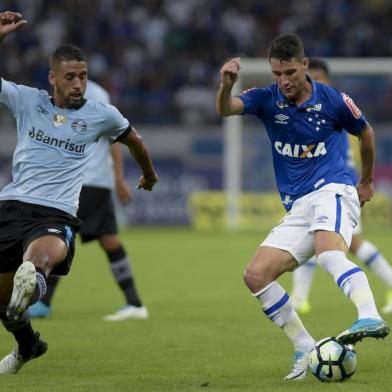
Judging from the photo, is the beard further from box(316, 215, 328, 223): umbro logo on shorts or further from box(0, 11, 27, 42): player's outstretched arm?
box(316, 215, 328, 223): umbro logo on shorts

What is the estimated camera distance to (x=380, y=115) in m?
22.2

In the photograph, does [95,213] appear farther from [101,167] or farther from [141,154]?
[141,154]

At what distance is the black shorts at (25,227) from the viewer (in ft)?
22.7

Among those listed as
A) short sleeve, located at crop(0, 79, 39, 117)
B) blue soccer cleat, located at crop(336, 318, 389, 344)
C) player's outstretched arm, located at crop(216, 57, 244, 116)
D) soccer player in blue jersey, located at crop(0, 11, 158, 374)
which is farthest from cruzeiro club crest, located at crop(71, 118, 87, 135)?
blue soccer cleat, located at crop(336, 318, 389, 344)

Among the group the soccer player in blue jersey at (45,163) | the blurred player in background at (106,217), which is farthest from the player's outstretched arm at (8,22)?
the blurred player in background at (106,217)

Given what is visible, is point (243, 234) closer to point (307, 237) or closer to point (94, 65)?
point (94, 65)

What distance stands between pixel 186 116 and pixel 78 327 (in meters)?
14.5

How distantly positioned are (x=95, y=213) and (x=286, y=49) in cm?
379

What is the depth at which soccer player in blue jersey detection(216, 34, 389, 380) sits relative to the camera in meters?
6.88

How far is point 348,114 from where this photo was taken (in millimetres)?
7211

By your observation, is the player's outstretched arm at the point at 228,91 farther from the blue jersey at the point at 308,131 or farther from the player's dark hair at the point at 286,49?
the player's dark hair at the point at 286,49

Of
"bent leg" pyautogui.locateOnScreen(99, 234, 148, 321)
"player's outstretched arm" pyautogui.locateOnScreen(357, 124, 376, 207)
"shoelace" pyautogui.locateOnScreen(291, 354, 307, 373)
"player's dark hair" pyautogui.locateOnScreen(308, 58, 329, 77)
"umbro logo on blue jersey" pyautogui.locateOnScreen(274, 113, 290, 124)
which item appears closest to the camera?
"shoelace" pyautogui.locateOnScreen(291, 354, 307, 373)

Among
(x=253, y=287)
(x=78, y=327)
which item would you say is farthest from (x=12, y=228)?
(x=78, y=327)

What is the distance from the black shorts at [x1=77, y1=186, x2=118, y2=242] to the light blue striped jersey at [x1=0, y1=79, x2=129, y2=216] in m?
3.07
